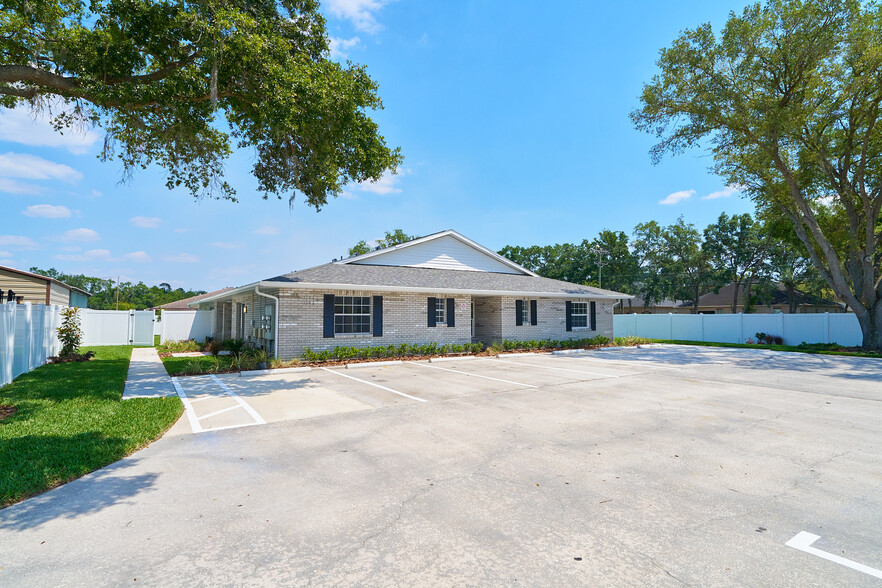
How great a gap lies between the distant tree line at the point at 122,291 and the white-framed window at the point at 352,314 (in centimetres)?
7198

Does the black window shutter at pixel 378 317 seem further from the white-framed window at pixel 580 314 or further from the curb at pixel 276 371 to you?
the white-framed window at pixel 580 314

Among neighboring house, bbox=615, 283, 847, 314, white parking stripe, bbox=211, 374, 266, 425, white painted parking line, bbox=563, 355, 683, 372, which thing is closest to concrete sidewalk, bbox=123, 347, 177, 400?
white parking stripe, bbox=211, 374, 266, 425

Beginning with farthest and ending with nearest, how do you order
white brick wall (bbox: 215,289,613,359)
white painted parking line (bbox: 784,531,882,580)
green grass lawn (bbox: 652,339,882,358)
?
green grass lawn (bbox: 652,339,882,358) → white brick wall (bbox: 215,289,613,359) → white painted parking line (bbox: 784,531,882,580)

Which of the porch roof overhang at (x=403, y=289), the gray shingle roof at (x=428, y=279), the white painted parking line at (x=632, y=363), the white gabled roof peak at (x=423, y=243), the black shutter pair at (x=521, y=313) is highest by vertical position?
the white gabled roof peak at (x=423, y=243)

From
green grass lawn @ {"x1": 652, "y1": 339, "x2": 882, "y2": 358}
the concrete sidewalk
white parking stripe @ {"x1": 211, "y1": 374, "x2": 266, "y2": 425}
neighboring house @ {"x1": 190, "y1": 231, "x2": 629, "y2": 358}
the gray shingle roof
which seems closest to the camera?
white parking stripe @ {"x1": 211, "y1": 374, "x2": 266, "y2": 425}

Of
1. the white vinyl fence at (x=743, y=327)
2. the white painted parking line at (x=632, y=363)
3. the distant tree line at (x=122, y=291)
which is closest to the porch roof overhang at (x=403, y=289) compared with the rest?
the white painted parking line at (x=632, y=363)

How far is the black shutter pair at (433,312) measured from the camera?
1770 cm

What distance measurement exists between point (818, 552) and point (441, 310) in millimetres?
15402

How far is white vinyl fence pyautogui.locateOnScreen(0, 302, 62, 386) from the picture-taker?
30.9ft

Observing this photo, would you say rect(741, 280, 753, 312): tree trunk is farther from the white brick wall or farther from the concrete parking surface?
the concrete parking surface

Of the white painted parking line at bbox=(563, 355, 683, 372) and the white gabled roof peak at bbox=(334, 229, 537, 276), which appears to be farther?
the white gabled roof peak at bbox=(334, 229, 537, 276)

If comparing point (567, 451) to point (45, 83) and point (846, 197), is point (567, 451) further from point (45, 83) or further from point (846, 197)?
point (846, 197)

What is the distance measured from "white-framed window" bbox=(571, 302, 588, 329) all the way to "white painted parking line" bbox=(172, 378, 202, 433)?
1729 cm

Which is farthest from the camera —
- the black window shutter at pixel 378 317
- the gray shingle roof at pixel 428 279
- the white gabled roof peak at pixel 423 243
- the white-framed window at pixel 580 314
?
the white-framed window at pixel 580 314
